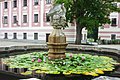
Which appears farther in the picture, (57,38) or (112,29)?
(112,29)

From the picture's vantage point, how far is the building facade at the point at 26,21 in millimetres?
37438

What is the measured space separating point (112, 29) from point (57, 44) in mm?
28411

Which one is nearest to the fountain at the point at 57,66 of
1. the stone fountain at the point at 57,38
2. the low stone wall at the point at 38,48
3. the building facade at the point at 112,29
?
the stone fountain at the point at 57,38

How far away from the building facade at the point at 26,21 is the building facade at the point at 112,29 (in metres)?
3.11

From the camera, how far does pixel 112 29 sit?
39.5 meters

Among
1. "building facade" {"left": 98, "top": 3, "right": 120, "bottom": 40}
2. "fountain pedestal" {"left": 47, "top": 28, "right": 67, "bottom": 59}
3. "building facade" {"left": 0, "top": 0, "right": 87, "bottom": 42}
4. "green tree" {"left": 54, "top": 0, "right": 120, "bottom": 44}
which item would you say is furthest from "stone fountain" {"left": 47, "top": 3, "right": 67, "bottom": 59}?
"building facade" {"left": 98, "top": 3, "right": 120, "bottom": 40}

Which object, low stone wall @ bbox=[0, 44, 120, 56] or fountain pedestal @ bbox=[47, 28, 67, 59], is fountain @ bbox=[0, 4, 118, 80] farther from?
low stone wall @ bbox=[0, 44, 120, 56]

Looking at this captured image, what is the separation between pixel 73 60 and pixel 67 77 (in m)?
3.57

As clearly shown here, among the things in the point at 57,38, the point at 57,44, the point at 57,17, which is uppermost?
the point at 57,17

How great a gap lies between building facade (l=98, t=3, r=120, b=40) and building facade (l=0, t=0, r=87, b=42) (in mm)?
3108

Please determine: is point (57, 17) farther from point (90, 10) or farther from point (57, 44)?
point (90, 10)

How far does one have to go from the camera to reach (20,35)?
41281 mm

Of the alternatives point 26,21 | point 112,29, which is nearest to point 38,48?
point 26,21

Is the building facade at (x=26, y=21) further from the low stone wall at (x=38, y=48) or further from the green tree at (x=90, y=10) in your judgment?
the low stone wall at (x=38, y=48)
